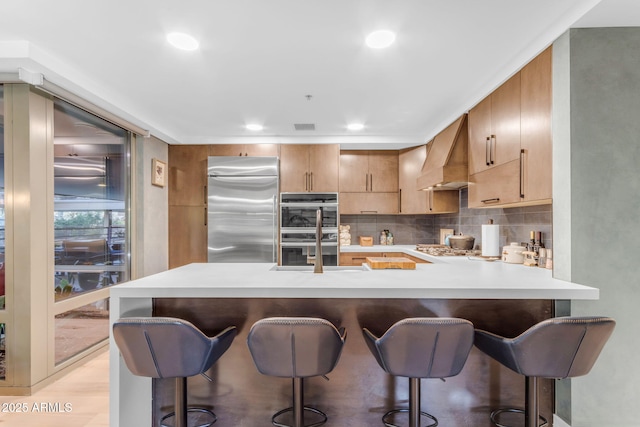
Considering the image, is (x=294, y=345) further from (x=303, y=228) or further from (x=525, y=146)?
(x=303, y=228)

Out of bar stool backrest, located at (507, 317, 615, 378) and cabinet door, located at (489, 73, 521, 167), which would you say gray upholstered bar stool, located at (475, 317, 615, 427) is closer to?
bar stool backrest, located at (507, 317, 615, 378)

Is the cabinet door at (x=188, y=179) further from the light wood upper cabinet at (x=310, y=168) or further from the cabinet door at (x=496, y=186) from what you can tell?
the cabinet door at (x=496, y=186)

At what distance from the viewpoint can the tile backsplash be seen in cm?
271

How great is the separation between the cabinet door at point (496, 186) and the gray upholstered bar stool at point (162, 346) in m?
2.20

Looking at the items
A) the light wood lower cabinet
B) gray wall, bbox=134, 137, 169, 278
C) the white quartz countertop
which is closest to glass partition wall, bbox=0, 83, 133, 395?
gray wall, bbox=134, 137, 169, 278

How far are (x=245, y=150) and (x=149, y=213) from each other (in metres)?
1.43

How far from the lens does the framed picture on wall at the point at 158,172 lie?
4.02 metres

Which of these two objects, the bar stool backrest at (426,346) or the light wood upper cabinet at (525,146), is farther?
the light wood upper cabinet at (525,146)

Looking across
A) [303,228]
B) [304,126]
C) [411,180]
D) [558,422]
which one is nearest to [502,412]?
[558,422]

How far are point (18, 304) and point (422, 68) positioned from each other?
350 centimetres

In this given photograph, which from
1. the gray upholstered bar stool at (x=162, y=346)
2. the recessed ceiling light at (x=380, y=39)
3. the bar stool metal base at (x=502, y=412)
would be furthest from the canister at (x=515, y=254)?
the gray upholstered bar stool at (x=162, y=346)

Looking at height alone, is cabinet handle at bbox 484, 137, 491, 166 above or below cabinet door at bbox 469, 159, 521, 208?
above

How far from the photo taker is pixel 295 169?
14.7 feet

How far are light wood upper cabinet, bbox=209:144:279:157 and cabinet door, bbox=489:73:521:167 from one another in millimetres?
2688
